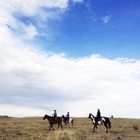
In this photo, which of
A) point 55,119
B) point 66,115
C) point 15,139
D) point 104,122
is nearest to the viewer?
point 15,139

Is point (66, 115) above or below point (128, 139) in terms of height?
above

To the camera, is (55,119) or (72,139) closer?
(72,139)

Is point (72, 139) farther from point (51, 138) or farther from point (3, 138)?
point (3, 138)

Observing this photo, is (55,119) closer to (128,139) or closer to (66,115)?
(66,115)

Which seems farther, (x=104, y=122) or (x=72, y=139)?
(x=104, y=122)

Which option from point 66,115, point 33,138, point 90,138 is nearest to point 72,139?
point 90,138

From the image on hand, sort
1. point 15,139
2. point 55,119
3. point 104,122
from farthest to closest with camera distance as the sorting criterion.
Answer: point 55,119 → point 104,122 → point 15,139

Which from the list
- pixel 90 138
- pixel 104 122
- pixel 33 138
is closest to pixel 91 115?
pixel 104 122

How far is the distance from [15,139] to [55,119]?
37.4 ft

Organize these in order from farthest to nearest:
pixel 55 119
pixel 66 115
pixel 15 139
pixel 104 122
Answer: pixel 66 115
pixel 55 119
pixel 104 122
pixel 15 139

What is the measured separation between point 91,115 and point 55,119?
4984 mm

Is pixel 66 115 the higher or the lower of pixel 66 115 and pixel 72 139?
the higher

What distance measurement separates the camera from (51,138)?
22641 millimetres

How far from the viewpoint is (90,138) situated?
2255 cm
